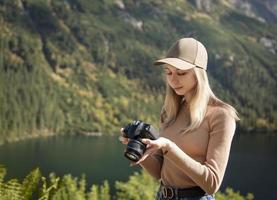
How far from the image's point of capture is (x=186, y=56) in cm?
505

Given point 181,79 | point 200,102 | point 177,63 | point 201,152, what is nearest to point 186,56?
point 177,63

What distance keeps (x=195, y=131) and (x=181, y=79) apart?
49 centimetres

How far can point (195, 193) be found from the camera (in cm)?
505

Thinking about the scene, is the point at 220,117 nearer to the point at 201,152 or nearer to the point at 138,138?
the point at 201,152

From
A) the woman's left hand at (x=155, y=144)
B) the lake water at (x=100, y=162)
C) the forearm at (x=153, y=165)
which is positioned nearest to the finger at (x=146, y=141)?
the woman's left hand at (x=155, y=144)

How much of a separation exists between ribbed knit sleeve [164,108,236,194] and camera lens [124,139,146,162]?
0.75 ft

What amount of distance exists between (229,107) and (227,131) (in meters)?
0.27

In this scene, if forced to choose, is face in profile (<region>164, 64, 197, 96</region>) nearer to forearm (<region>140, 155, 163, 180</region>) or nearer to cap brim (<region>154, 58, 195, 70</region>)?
cap brim (<region>154, 58, 195, 70</region>)

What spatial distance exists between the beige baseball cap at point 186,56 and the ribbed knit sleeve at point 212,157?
0.48m

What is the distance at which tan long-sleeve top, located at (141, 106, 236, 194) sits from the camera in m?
4.74

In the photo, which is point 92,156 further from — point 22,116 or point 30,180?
point 30,180

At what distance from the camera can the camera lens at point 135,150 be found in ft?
15.1

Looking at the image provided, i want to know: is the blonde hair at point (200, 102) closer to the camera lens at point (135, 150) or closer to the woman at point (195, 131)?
the woman at point (195, 131)

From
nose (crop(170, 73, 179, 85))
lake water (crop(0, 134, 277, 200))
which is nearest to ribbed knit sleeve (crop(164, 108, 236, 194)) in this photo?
nose (crop(170, 73, 179, 85))
